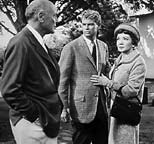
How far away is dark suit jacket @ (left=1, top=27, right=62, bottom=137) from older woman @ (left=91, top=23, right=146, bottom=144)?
100 cm

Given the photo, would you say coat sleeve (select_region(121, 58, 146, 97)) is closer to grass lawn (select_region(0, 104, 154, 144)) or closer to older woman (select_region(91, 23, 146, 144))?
older woman (select_region(91, 23, 146, 144))

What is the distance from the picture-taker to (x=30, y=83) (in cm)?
271

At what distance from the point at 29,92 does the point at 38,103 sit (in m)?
0.10

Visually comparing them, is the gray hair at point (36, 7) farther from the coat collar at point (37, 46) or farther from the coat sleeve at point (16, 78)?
the coat sleeve at point (16, 78)

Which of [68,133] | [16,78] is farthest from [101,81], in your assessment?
[68,133]

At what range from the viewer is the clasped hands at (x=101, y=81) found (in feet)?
12.3

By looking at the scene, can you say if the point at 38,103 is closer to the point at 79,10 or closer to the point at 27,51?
the point at 27,51

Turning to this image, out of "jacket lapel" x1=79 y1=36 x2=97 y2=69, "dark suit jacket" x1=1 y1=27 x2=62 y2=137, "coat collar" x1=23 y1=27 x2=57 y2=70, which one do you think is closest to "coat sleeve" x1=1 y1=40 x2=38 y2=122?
"dark suit jacket" x1=1 y1=27 x2=62 y2=137

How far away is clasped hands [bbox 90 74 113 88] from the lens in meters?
3.74

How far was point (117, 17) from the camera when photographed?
998cm

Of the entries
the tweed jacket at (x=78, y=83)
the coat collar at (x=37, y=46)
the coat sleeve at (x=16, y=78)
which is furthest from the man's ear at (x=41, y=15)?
the tweed jacket at (x=78, y=83)

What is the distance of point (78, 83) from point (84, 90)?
0.31 ft

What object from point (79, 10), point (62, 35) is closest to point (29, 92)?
point (79, 10)

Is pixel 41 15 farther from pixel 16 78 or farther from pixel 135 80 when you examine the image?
pixel 135 80
